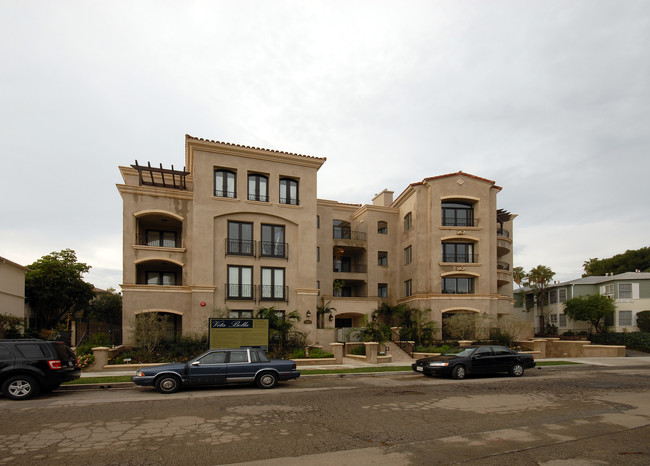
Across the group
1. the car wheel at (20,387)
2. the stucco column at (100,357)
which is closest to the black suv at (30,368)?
the car wheel at (20,387)

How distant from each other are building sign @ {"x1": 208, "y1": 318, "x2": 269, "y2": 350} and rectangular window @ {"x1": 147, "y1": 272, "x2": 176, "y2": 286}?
31.7 ft

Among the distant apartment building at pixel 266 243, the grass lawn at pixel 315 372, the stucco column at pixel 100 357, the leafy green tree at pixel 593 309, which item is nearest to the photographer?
the grass lawn at pixel 315 372

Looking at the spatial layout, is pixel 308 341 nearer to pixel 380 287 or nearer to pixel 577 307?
pixel 380 287

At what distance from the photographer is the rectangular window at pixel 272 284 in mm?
28516

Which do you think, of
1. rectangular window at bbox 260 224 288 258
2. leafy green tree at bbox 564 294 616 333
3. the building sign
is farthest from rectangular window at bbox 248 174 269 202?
leafy green tree at bbox 564 294 616 333

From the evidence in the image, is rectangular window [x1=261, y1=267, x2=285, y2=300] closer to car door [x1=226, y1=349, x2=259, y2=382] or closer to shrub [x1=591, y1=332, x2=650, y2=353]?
car door [x1=226, y1=349, x2=259, y2=382]

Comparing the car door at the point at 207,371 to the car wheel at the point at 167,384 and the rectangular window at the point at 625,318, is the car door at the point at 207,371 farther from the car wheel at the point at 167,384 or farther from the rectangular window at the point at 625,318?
the rectangular window at the point at 625,318

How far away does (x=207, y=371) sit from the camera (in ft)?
48.8

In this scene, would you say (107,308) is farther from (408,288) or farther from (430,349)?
(430,349)

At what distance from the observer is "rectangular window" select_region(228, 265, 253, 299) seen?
91.3 feet

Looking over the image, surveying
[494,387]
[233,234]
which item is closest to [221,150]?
[233,234]

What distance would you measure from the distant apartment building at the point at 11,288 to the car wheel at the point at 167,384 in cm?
2161

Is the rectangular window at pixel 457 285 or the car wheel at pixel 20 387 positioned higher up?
the rectangular window at pixel 457 285

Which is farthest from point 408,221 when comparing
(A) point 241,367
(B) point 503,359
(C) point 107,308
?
(C) point 107,308
